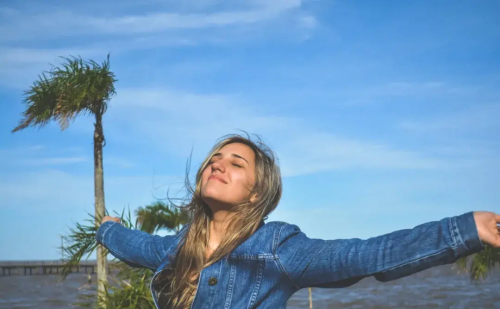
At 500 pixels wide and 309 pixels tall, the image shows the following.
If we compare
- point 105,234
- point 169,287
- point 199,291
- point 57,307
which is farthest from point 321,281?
point 57,307

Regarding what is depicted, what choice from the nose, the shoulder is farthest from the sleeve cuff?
the nose

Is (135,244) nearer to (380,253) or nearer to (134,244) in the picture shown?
(134,244)

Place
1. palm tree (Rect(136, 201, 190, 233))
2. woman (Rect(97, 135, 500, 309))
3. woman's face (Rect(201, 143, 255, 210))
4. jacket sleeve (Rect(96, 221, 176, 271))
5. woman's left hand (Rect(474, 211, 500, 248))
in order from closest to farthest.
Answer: woman's left hand (Rect(474, 211, 500, 248)) → woman (Rect(97, 135, 500, 309)) → woman's face (Rect(201, 143, 255, 210)) → jacket sleeve (Rect(96, 221, 176, 271)) → palm tree (Rect(136, 201, 190, 233))

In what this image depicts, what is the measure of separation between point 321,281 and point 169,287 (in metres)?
0.78

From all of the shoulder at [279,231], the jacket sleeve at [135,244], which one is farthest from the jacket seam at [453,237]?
the jacket sleeve at [135,244]

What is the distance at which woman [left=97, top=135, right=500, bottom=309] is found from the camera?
85.8 inches

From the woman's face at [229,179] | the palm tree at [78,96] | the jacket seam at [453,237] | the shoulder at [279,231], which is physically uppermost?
the palm tree at [78,96]

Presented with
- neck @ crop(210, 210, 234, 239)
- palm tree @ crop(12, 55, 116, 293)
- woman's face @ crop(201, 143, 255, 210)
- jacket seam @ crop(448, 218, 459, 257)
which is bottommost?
jacket seam @ crop(448, 218, 459, 257)

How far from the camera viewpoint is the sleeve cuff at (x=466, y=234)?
2102mm

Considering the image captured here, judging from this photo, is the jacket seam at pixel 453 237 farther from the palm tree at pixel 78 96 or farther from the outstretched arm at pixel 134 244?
the palm tree at pixel 78 96

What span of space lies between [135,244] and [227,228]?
2.15ft

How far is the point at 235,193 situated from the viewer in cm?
272

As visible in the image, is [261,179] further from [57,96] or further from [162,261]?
[57,96]

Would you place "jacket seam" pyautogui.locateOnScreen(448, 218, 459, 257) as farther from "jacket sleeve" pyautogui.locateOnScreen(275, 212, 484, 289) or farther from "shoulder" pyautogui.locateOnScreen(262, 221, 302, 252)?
"shoulder" pyautogui.locateOnScreen(262, 221, 302, 252)
